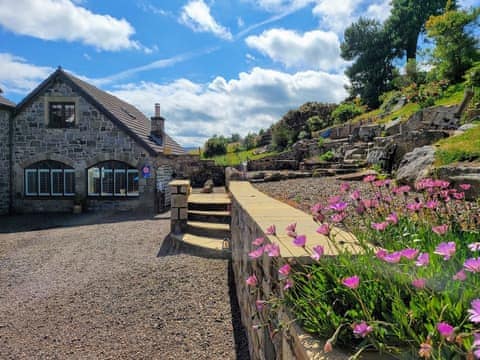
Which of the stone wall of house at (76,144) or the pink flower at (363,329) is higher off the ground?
the stone wall of house at (76,144)

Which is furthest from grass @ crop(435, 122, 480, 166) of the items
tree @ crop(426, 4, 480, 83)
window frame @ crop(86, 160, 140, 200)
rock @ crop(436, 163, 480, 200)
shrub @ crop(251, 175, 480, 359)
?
tree @ crop(426, 4, 480, 83)

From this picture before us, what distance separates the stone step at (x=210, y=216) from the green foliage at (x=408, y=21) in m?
30.6

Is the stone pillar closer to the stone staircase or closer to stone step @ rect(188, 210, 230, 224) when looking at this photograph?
the stone staircase

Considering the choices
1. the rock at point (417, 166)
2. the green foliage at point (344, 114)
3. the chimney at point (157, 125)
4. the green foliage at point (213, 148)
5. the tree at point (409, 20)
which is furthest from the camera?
the tree at point (409, 20)

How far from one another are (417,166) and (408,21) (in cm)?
3151

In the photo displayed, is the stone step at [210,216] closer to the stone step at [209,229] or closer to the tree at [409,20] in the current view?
the stone step at [209,229]

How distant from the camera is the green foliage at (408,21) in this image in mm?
29328

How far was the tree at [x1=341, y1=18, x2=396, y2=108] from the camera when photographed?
30703 mm

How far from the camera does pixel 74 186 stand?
1508 cm

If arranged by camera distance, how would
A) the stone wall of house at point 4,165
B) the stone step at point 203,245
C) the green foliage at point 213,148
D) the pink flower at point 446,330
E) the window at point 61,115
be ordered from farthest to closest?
the green foliage at point 213,148 → the window at point 61,115 → the stone wall of house at point 4,165 → the stone step at point 203,245 → the pink flower at point 446,330

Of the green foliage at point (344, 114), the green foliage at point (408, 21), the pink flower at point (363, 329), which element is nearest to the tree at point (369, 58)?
the green foliage at point (408, 21)

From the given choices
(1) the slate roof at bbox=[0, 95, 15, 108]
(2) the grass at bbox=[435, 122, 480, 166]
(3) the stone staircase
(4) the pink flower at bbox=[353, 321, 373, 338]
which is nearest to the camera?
(4) the pink flower at bbox=[353, 321, 373, 338]

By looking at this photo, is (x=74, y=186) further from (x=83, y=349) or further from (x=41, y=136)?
(x=83, y=349)

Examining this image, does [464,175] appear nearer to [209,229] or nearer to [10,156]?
[209,229]
